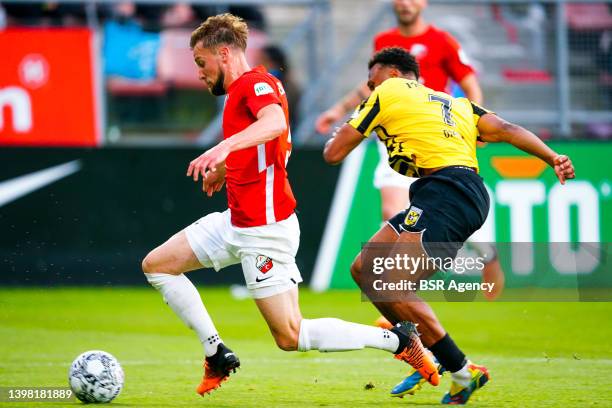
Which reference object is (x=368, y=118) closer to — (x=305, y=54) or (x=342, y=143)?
(x=342, y=143)

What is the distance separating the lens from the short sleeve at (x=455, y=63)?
923 cm

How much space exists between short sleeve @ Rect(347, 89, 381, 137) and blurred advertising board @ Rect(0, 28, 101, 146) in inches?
291

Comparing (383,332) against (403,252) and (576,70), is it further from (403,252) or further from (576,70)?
(576,70)

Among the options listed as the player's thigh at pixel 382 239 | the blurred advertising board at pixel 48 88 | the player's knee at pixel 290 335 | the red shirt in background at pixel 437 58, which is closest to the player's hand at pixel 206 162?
the player's knee at pixel 290 335

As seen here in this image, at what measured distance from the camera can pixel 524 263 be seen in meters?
13.1

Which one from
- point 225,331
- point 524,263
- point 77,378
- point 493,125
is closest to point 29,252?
point 225,331

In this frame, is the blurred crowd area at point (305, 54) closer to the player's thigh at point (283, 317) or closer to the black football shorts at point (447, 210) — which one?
the black football shorts at point (447, 210)

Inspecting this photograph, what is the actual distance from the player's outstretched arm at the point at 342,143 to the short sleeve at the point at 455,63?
286 cm

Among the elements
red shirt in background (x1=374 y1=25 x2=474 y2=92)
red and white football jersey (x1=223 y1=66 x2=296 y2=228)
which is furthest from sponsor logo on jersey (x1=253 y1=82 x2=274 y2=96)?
red shirt in background (x1=374 y1=25 x2=474 y2=92)

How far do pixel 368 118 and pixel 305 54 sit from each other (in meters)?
7.81

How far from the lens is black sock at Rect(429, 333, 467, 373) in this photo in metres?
6.33

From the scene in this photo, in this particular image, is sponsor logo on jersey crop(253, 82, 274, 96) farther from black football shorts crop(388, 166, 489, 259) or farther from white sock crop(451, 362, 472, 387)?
white sock crop(451, 362, 472, 387)

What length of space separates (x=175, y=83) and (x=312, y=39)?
6.25 feet

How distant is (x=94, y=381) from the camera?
6312mm
